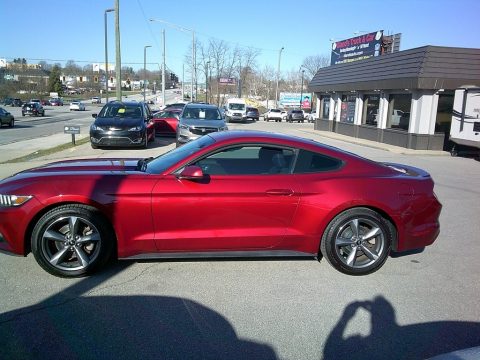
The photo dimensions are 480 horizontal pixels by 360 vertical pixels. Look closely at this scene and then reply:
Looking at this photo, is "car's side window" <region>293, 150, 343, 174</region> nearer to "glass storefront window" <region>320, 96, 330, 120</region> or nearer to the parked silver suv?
the parked silver suv

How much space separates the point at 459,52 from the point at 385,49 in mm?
20934

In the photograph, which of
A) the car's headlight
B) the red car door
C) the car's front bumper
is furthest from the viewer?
the car's front bumper

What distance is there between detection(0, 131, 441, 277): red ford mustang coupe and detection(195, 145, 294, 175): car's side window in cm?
1

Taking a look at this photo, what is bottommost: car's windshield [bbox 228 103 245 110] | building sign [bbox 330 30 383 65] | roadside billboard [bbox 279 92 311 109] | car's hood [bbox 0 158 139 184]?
car's hood [bbox 0 158 139 184]

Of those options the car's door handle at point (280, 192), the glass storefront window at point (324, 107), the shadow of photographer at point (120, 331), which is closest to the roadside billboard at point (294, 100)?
the glass storefront window at point (324, 107)

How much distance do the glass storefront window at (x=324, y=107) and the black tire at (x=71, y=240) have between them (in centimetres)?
2945

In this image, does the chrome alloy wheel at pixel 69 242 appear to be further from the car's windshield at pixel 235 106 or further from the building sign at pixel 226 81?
the building sign at pixel 226 81

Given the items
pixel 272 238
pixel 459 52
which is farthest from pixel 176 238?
pixel 459 52

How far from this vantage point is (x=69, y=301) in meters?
3.56

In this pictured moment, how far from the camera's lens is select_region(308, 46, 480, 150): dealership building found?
17.8m

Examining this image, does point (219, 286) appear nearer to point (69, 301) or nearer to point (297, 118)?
point (69, 301)

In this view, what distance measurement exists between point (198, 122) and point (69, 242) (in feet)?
34.1

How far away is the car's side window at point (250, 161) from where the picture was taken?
424 centimetres

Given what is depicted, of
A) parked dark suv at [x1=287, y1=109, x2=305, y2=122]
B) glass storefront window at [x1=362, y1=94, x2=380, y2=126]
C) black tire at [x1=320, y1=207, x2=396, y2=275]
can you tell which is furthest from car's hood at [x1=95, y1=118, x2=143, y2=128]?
parked dark suv at [x1=287, y1=109, x2=305, y2=122]
